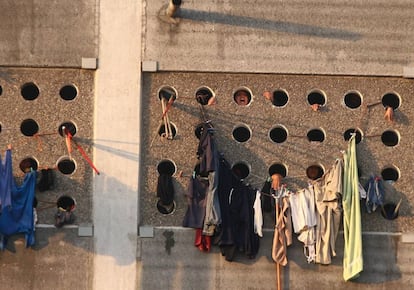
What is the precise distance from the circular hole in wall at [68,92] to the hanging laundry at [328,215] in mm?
4779

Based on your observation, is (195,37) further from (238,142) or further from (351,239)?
(351,239)

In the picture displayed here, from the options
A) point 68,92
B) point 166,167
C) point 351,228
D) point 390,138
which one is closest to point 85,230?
point 166,167

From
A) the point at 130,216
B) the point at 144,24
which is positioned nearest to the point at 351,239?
the point at 130,216

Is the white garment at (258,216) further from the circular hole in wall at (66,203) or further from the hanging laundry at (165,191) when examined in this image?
the circular hole in wall at (66,203)

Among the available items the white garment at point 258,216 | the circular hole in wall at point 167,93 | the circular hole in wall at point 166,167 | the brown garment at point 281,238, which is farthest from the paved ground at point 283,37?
the brown garment at point 281,238

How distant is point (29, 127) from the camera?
67.6ft

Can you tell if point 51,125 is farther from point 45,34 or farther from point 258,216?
point 258,216

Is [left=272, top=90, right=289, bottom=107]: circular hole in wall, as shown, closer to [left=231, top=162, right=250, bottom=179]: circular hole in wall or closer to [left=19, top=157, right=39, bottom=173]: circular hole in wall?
[left=231, top=162, right=250, bottom=179]: circular hole in wall

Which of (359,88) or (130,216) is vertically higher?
(359,88)

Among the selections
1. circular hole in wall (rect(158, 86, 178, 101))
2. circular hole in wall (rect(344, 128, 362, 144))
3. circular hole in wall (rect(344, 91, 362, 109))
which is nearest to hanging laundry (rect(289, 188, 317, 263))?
circular hole in wall (rect(344, 128, 362, 144))

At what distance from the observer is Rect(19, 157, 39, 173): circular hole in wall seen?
20156mm

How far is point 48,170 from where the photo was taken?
20031mm

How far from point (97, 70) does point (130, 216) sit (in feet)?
8.92

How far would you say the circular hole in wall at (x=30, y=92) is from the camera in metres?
20.5
